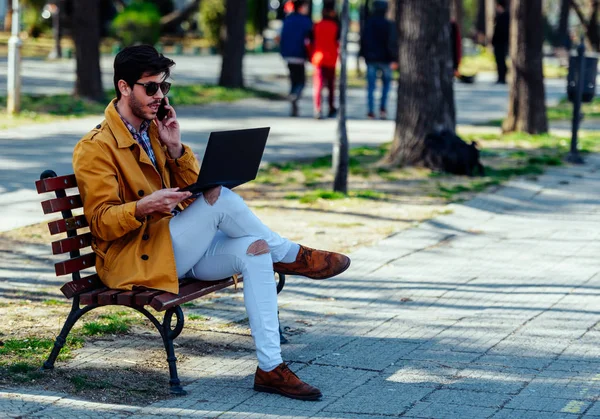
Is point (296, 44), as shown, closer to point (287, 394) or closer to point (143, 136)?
point (143, 136)

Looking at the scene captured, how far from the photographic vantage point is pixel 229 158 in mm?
4914

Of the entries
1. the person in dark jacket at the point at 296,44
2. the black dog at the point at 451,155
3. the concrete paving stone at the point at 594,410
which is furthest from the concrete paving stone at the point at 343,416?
the person in dark jacket at the point at 296,44

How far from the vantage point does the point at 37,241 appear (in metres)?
8.11

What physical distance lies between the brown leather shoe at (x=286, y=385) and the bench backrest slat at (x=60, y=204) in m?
1.19

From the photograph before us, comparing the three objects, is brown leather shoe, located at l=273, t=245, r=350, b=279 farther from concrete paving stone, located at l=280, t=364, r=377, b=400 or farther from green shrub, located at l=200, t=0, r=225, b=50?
green shrub, located at l=200, t=0, r=225, b=50

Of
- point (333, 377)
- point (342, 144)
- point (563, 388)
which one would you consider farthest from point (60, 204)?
point (342, 144)

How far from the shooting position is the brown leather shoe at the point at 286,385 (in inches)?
189

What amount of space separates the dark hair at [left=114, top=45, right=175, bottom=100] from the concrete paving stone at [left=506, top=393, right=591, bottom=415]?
2.23 meters

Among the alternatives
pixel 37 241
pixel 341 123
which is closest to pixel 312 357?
pixel 37 241

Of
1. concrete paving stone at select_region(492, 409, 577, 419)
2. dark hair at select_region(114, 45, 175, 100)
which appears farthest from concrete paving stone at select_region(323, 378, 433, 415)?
dark hair at select_region(114, 45, 175, 100)

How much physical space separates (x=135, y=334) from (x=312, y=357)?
988mm

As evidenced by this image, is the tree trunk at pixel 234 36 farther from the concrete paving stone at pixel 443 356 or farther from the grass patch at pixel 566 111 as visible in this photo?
the concrete paving stone at pixel 443 356

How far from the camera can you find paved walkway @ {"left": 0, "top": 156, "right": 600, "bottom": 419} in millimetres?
4699

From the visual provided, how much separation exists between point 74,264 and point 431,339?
2.02 meters
